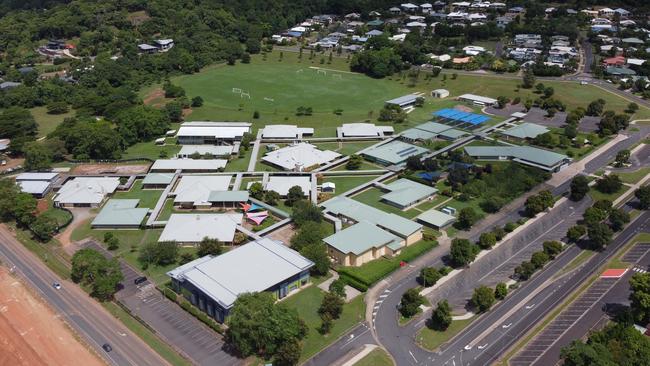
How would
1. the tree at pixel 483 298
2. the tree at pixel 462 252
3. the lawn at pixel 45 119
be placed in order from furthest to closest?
the lawn at pixel 45 119 < the tree at pixel 462 252 < the tree at pixel 483 298

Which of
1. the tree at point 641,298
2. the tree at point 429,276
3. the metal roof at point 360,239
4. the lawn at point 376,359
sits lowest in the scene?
the lawn at point 376,359

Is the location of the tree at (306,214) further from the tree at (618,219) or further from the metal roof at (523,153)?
the tree at (618,219)

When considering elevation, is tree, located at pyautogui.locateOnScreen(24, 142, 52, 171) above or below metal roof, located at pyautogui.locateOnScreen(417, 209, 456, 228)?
below

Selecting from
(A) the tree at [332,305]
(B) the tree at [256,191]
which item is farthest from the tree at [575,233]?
(B) the tree at [256,191]

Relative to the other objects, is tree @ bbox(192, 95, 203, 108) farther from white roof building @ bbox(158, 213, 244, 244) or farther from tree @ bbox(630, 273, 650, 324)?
tree @ bbox(630, 273, 650, 324)

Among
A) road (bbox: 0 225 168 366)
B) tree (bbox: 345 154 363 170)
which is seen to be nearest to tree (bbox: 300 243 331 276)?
road (bbox: 0 225 168 366)

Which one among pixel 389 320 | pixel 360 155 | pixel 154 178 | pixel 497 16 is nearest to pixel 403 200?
pixel 360 155

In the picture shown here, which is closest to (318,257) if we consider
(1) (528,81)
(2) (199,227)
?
(2) (199,227)
